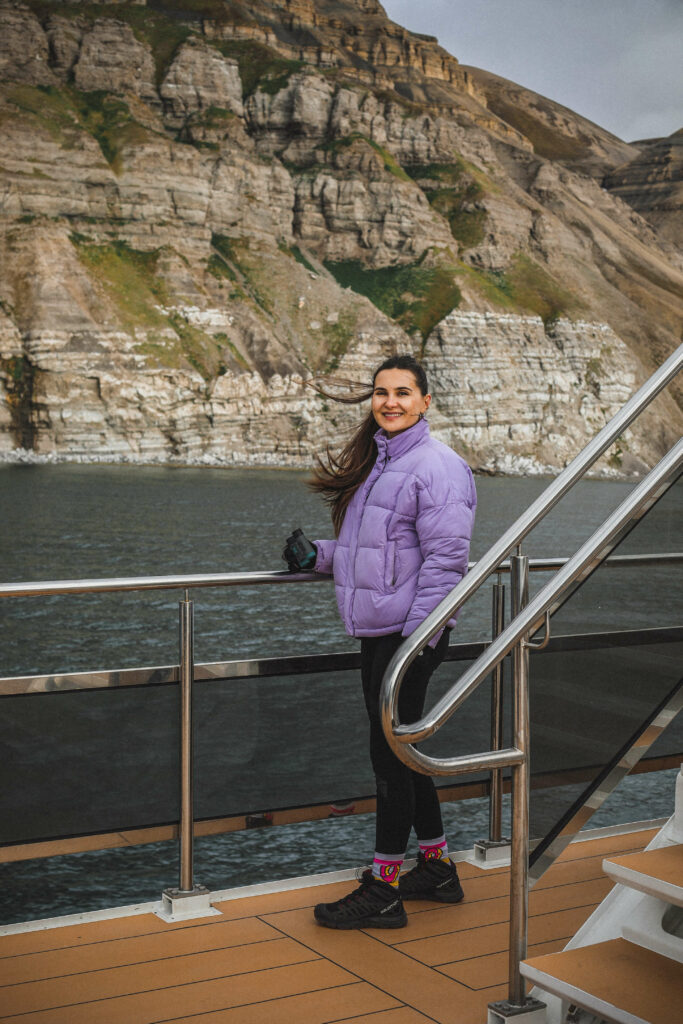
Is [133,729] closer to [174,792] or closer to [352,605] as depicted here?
[174,792]

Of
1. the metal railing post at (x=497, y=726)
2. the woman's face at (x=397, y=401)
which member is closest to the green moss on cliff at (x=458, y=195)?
the metal railing post at (x=497, y=726)

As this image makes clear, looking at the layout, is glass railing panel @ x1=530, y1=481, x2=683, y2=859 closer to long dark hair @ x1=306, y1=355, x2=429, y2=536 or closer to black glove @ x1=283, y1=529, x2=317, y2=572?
long dark hair @ x1=306, y1=355, x2=429, y2=536

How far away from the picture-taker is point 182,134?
139 m

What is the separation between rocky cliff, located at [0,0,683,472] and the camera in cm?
10706

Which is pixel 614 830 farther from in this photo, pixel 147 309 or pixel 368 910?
pixel 147 309

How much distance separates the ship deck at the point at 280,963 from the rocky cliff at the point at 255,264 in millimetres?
102607

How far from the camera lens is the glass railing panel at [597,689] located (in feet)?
8.18

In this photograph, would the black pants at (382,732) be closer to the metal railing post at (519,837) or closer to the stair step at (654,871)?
the metal railing post at (519,837)

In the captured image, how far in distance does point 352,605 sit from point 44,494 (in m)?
82.0

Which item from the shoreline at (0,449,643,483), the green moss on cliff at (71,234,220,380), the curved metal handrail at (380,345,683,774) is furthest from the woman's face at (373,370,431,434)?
the green moss on cliff at (71,234,220,380)

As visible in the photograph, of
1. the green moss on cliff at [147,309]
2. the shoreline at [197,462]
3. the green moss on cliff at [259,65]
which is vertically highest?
the green moss on cliff at [259,65]

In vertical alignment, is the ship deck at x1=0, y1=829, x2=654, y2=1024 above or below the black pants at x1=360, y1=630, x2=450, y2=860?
below

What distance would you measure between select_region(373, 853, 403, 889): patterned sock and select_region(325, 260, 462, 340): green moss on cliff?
13077 cm

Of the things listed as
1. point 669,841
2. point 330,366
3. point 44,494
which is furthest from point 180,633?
point 330,366
